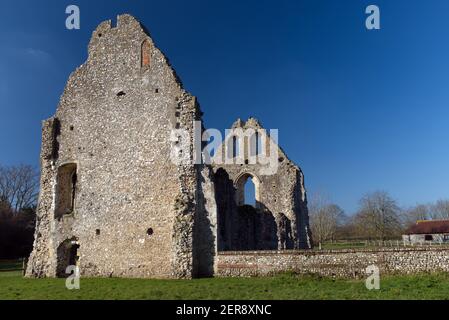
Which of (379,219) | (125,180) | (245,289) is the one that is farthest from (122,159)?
(379,219)

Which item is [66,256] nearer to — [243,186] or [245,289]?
[245,289]

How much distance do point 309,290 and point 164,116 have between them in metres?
9.49

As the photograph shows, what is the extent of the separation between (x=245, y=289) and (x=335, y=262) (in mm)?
3974

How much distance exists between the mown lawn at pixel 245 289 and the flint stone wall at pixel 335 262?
0.40 meters

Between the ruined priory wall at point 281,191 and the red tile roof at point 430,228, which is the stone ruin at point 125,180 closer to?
the ruined priory wall at point 281,191

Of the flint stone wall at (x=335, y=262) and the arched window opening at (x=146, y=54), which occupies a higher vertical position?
the arched window opening at (x=146, y=54)

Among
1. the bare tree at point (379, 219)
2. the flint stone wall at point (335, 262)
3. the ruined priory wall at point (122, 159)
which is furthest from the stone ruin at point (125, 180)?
the bare tree at point (379, 219)

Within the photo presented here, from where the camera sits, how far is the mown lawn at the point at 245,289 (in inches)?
426

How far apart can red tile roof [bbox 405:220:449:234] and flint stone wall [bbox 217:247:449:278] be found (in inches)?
1612

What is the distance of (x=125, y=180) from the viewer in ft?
58.2

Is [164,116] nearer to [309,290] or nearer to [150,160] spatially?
[150,160]
